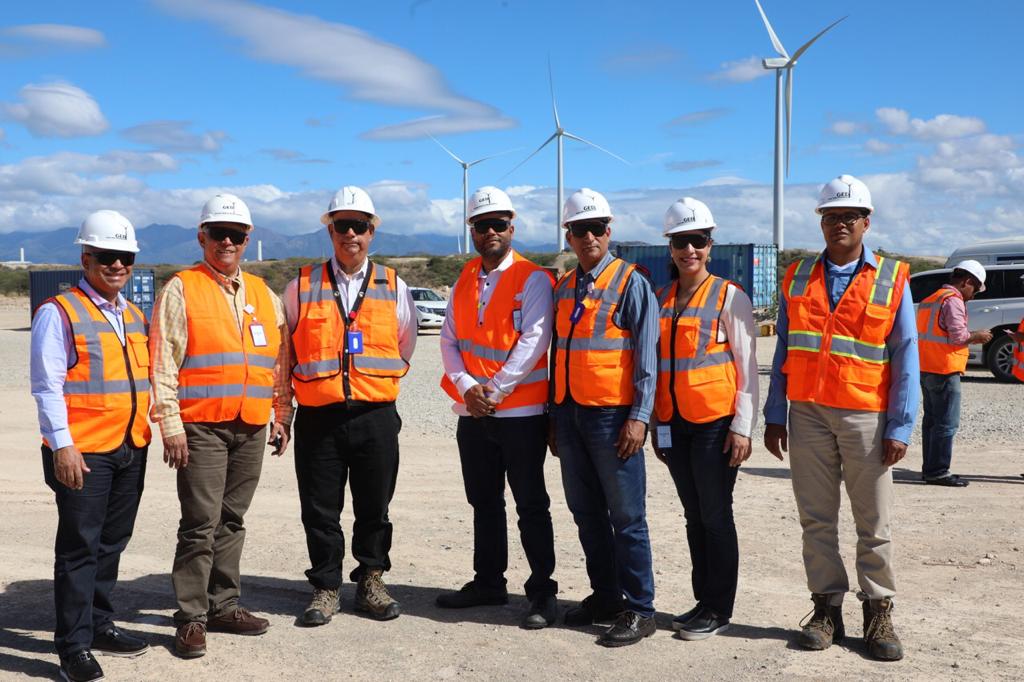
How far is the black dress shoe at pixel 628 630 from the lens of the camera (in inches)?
179

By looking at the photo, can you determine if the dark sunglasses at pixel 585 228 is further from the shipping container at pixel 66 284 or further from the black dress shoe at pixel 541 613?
the shipping container at pixel 66 284

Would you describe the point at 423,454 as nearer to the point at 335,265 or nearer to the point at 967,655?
the point at 335,265

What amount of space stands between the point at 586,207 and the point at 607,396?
0.93m

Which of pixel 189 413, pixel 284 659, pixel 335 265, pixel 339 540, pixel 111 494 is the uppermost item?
pixel 335 265

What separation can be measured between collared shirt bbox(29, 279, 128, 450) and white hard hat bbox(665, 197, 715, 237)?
9.11ft

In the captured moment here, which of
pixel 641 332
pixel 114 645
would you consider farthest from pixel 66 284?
pixel 641 332

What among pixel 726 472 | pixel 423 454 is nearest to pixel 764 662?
pixel 726 472

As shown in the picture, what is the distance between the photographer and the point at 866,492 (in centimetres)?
442

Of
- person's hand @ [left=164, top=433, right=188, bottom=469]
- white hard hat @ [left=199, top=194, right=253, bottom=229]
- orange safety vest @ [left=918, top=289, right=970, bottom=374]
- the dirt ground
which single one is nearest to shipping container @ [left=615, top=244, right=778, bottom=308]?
orange safety vest @ [left=918, top=289, right=970, bottom=374]

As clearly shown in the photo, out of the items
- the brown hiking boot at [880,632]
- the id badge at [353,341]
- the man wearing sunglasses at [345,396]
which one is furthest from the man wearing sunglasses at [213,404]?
the brown hiking boot at [880,632]

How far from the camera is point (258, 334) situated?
4.71 m

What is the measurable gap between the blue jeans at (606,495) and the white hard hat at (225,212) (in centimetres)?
181

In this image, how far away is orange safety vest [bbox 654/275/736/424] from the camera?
14.8 feet

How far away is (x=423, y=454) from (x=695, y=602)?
502 cm
